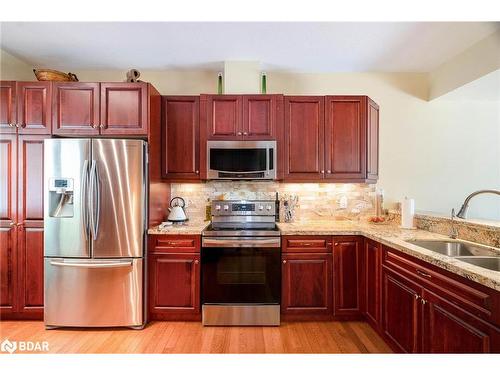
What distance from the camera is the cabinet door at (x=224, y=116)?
→ 2818 mm

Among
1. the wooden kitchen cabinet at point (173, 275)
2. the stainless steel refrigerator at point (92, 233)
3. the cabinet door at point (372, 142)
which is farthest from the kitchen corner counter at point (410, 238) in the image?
the stainless steel refrigerator at point (92, 233)

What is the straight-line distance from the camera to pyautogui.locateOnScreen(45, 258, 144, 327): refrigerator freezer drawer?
236cm

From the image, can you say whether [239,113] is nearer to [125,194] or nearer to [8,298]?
[125,194]

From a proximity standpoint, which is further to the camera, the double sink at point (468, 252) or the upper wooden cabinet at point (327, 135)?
the upper wooden cabinet at point (327, 135)

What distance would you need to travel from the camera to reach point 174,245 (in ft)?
8.21

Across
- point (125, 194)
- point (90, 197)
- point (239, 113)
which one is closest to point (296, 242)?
point (239, 113)

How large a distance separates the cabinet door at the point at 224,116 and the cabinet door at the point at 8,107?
5.81ft

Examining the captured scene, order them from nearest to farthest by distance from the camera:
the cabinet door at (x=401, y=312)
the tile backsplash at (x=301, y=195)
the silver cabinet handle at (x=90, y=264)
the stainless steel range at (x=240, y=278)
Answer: the cabinet door at (x=401, y=312)
the silver cabinet handle at (x=90, y=264)
the stainless steel range at (x=240, y=278)
the tile backsplash at (x=301, y=195)

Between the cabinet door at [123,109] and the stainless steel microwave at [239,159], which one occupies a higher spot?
the cabinet door at [123,109]

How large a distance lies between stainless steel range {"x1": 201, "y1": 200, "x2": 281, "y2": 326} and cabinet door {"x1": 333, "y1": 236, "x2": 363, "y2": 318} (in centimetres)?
56

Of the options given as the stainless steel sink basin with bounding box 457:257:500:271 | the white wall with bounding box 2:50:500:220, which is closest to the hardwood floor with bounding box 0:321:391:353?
the stainless steel sink basin with bounding box 457:257:500:271

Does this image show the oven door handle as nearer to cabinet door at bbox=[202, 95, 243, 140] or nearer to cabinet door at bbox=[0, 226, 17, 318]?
cabinet door at bbox=[202, 95, 243, 140]

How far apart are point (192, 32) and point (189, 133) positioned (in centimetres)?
95

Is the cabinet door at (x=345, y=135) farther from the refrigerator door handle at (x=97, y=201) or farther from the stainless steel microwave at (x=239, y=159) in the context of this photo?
the refrigerator door handle at (x=97, y=201)
